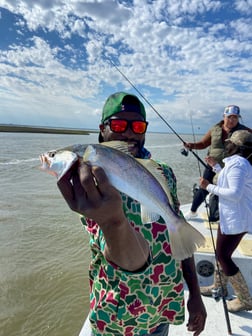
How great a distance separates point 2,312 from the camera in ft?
14.2

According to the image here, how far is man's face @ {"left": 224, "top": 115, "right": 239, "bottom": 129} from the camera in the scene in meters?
4.97

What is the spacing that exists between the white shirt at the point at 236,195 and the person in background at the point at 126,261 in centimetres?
131

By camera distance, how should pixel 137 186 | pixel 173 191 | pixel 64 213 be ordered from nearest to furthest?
1. pixel 137 186
2. pixel 173 191
3. pixel 64 213

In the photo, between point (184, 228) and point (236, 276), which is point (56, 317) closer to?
point (236, 276)

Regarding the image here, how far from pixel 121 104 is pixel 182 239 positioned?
1.09 meters

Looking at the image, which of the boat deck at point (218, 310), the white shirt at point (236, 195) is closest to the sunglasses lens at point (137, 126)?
the white shirt at point (236, 195)

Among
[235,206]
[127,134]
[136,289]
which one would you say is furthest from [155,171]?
[235,206]

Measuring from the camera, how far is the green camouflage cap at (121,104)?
201 cm

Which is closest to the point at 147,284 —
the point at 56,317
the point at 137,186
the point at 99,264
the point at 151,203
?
the point at 99,264

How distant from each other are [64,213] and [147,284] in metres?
7.61

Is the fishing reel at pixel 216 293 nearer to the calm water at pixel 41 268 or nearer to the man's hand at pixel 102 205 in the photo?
the calm water at pixel 41 268

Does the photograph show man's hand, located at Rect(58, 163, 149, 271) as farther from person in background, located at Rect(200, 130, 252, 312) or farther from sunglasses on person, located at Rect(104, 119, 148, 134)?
person in background, located at Rect(200, 130, 252, 312)

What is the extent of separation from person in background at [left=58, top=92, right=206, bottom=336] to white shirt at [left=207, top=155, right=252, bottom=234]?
1311 mm

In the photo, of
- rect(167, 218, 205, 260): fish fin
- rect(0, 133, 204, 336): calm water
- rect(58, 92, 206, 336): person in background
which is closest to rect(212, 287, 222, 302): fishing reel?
rect(58, 92, 206, 336): person in background
